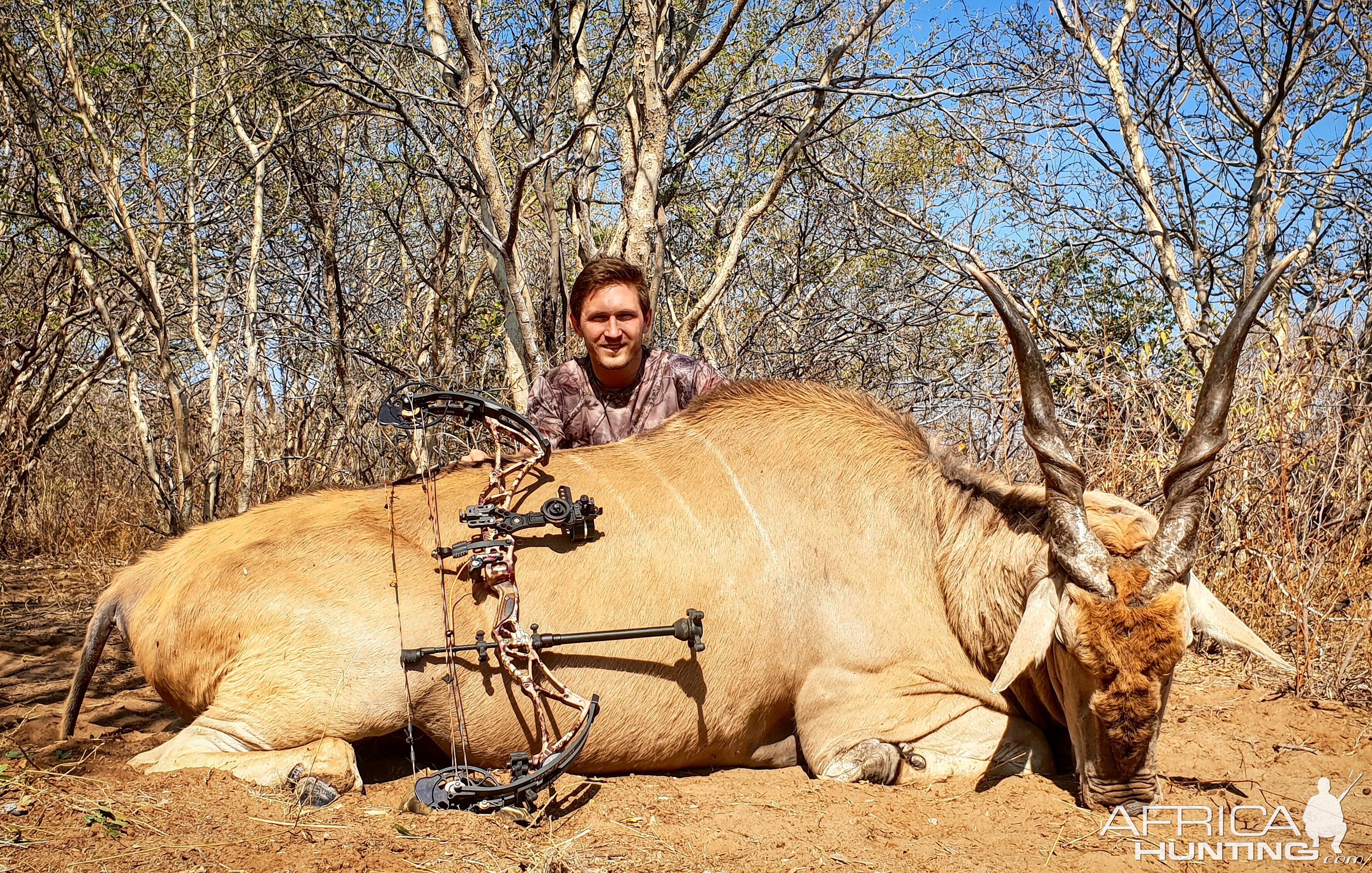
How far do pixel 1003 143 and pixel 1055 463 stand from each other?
16.9 feet

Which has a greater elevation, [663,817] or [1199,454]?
[1199,454]

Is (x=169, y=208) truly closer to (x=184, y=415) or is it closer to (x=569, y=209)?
(x=184, y=415)

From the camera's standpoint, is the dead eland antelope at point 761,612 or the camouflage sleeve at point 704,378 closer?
the dead eland antelope at point 761,612

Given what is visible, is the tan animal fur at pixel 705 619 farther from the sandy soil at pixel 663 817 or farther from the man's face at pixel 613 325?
the man's face at pixel 613 325

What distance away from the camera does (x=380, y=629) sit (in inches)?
141

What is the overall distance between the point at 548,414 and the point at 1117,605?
2822 millimetres

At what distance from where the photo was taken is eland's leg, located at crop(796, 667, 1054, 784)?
149 inches

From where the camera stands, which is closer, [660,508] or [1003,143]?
[660,508]

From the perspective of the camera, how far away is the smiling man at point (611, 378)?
4809 mm

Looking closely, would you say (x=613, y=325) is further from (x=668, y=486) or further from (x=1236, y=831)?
(x=1236, y=831)

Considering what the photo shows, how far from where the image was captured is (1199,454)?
3.56 m

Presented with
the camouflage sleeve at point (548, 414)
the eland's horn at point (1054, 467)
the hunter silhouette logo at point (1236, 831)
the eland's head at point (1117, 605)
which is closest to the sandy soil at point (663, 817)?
the hunter silhouette logo at point (1236, 831)

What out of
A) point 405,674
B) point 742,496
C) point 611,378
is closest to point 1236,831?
point 742,496

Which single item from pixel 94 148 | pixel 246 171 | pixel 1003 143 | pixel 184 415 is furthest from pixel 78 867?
pixel 1003 143
